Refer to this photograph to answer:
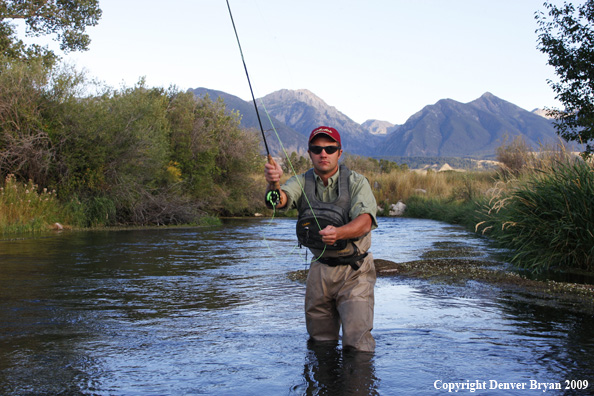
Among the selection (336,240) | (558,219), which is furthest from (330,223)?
(558,219)

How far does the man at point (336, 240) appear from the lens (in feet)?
15.4

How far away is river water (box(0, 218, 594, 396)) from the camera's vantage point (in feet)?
14.1

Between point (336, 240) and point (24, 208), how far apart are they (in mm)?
15041

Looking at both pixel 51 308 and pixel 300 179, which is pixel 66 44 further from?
pixel 300 179

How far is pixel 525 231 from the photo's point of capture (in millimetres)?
11023

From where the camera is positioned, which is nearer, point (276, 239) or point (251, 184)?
point (276, 239)

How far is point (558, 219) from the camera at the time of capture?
389 inches

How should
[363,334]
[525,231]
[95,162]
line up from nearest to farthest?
[363,334]
[525,231]
[95,162]

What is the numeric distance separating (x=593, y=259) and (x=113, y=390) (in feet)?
27.0

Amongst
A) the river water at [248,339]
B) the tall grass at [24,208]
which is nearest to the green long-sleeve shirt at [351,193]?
the river water at [248,339]

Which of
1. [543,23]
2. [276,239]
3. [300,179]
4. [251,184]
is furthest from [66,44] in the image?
[300,179]

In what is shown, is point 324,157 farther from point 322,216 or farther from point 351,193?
point 322,216

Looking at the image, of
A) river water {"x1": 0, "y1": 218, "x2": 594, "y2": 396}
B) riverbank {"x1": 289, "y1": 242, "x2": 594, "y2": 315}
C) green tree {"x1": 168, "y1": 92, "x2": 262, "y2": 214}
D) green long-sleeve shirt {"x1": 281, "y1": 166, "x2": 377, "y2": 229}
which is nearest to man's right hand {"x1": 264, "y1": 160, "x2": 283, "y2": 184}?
green long-sleeve shirt {"x1": 281, "y1": 166, "x2": 377, "y2": 229}

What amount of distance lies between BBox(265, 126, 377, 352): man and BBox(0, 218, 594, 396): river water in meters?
0.34
